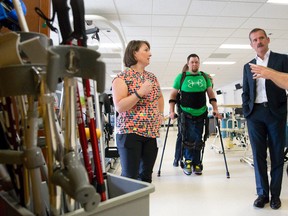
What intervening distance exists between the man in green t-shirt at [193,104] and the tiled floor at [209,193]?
0.94ft

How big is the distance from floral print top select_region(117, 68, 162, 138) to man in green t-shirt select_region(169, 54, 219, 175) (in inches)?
59.9

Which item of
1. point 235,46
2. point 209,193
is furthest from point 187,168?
point 235,46

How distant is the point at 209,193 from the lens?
2303 millimetres

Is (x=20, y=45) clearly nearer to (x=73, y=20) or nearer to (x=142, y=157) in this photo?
(x=73, y=20)

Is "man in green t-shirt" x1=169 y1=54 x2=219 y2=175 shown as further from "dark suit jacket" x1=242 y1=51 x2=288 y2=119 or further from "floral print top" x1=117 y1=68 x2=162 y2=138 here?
"floral print top" x1=117 y1=68 x2=162 y2=138

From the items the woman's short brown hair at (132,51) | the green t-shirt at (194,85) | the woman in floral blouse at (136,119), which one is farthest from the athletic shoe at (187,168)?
the woman's short brown hair at (132,51)

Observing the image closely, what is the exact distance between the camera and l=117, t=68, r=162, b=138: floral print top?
1.39 m

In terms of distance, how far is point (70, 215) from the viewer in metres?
0.44

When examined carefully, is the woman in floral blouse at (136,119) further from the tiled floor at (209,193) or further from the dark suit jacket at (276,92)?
the dark suit jacket at (276,92)

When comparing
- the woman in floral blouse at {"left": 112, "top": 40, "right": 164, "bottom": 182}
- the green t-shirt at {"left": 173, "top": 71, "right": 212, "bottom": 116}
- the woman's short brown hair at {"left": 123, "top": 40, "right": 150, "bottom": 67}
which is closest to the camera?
the woman in floral blouse at {"left": 112, "top": 40, "right": 164, "bottom": 182}

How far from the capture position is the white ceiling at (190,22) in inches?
147

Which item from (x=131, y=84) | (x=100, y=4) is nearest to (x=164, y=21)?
(x=100, y=4)

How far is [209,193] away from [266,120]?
937 mm

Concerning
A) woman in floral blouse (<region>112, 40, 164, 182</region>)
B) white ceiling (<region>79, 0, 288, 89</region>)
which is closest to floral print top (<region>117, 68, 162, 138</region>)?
woman in floral blouse (<region>112, 40, 164, 182</region>)
